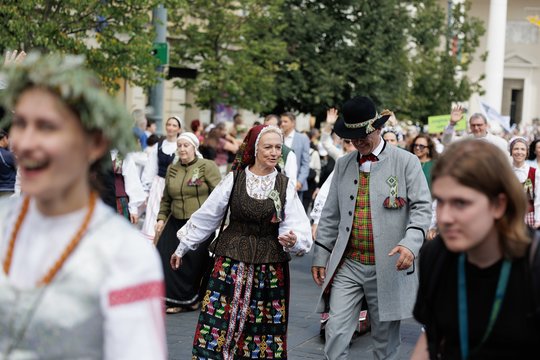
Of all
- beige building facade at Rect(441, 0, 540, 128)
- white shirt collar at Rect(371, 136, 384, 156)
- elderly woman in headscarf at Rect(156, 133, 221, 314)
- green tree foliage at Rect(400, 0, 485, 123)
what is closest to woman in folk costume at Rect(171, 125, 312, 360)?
white shirt collar at Rect(371, 136, 384, 156)

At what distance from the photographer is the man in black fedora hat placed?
6.38m

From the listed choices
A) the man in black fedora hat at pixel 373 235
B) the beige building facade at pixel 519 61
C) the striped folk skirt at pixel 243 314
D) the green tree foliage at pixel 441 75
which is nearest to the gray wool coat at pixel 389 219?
the man in black fedora hat at pixel 373 235

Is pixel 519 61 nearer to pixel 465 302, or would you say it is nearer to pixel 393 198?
pixel 393 198

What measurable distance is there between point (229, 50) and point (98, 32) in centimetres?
925

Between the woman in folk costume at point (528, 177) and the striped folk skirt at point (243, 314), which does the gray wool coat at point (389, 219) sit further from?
the woman in folk costume at point (528, 177)

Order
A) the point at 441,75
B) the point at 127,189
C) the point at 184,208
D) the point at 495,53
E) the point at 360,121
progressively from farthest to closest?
the point at 495,53
the point at 441,75
the point at 184,208
the point at 127,189
the point at 360,121

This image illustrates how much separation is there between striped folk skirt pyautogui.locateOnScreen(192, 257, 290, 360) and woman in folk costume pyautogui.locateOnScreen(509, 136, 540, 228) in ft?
10.8

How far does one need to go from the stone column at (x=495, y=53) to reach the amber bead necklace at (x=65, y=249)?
190 feet

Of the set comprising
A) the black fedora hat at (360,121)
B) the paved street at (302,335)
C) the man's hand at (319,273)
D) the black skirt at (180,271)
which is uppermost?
the black fedora hat at (360,121)

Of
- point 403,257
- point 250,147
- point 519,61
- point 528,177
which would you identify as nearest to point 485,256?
point 403,257

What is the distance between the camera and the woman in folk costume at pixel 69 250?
104 inches

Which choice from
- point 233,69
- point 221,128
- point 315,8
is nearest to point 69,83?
point 221,128

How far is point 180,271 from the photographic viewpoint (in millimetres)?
10195

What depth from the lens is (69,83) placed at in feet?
8.89
